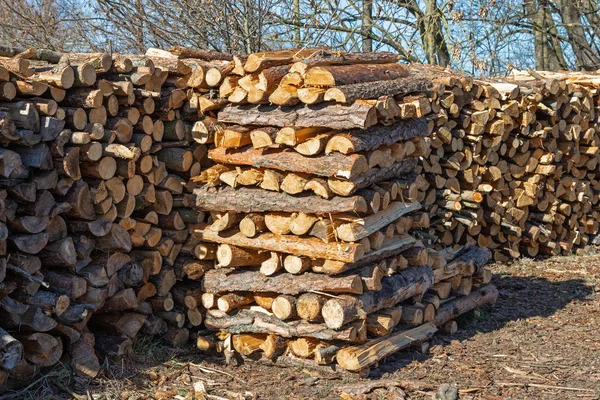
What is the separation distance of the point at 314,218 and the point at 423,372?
1.28 meters

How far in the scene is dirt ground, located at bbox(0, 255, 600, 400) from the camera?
4.92 meters

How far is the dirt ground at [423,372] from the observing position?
492 centimetres

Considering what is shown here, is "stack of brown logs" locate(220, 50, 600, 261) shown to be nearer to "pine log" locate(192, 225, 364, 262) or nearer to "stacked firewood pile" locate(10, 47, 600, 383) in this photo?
"stacked firewood pile" locate(10, 47, 600, 383)

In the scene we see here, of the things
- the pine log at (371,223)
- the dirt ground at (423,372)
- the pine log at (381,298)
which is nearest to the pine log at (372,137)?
the pine log at (371,223)

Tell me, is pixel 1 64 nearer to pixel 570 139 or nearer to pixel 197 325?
pixel 197 325

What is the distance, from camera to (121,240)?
17.1 feet

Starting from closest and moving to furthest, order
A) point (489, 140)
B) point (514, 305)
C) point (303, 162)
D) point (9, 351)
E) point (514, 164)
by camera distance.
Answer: point (9, 351) → point (303, 162) → point (514, 305) → point (489, 140) → point (514, 164)

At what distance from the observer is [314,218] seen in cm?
525

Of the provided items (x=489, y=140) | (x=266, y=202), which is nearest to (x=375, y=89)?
(x=266, y=202)

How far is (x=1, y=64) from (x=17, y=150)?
52 cm

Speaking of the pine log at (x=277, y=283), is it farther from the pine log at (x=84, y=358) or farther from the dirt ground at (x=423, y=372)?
the pine log at (x=84, y=358)

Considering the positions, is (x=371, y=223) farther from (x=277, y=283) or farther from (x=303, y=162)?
(x=277, y=283)

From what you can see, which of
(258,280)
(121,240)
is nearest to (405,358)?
(258,280)

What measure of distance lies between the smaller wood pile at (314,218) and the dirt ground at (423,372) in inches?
6.8
